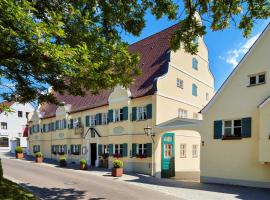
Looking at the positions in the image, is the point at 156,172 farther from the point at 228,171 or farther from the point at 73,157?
the point at 73,157

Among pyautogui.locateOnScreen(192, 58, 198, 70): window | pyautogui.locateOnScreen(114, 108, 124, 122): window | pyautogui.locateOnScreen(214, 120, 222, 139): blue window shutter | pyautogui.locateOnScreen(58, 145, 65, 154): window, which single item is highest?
pyautogui.locateOnScreen(192, 58, 198, 70): window

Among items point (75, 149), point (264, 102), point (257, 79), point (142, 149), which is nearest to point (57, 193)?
point (142, 149)

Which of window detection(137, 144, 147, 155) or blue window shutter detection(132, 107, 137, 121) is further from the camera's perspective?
blue window shutter detection(132, 107, 137, 121)

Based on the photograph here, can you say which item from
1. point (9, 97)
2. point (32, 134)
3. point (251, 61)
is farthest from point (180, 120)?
point (32, 134)

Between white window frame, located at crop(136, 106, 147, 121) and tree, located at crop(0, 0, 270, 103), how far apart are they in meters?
12.9

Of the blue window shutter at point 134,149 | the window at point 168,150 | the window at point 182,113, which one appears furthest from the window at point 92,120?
the window at point 182,113

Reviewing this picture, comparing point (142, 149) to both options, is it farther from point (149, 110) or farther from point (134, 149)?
point (149, 110)

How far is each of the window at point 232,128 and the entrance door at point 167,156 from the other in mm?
6003

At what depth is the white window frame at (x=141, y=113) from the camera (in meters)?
22.1

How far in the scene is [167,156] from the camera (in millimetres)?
22000

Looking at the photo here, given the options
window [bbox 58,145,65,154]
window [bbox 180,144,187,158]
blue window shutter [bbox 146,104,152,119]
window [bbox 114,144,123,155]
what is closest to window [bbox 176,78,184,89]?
blue window shutter [bbox 146,104,152,119]

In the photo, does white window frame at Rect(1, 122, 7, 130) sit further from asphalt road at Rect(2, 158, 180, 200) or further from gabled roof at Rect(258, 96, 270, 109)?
gabled roof at Rect(258, 96, 270, 109)

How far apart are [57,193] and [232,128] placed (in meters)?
11.0

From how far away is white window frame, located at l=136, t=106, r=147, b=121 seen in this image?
22.1m
